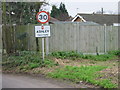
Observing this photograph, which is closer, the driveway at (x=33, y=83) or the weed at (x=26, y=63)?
the driveway at (x=33, y=83)

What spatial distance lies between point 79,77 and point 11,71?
3.81 m

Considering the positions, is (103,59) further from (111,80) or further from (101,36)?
(111,80)

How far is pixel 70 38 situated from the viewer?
13656 millimetres

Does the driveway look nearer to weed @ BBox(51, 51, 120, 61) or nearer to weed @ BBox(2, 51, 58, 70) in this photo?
weed @ BBox(2, 51, 58, 70)

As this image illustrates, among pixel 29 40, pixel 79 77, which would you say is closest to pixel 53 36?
pixel 29 40


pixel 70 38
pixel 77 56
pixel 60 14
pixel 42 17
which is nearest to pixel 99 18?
pixel 60 14

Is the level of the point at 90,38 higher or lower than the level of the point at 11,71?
higher

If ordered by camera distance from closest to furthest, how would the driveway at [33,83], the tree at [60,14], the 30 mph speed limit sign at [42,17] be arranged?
the driveway at [33,83] < the 30 mph speed limit sign at [42,17] < the tree at [60,14]

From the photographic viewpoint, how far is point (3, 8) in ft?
44.4

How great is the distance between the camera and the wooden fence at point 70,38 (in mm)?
13641

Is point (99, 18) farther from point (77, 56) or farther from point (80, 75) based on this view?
point (80, 75)

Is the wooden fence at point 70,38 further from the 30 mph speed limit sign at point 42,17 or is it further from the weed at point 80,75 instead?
the weed at point 80,75

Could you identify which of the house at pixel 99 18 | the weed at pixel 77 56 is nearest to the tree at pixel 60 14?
the house at pixel 99 18

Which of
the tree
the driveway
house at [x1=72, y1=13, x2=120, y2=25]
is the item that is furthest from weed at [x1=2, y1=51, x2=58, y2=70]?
the tree
